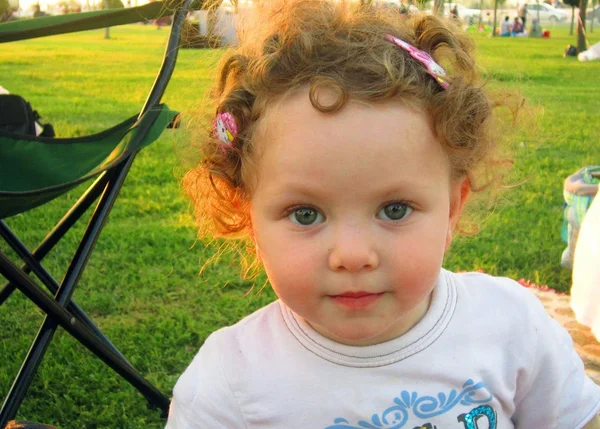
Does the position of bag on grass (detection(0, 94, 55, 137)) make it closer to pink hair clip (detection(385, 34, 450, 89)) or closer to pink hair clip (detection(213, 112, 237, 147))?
pink hair clip (detection(213, 112, 237, 147))

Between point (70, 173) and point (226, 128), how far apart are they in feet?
1.92

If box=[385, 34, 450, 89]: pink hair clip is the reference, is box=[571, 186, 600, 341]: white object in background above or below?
below

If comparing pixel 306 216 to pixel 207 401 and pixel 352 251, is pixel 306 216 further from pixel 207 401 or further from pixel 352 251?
pixel 207 401

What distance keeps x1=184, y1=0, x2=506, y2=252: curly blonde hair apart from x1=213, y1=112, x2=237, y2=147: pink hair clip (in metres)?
0.01

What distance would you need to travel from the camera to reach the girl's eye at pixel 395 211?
4.63 ft

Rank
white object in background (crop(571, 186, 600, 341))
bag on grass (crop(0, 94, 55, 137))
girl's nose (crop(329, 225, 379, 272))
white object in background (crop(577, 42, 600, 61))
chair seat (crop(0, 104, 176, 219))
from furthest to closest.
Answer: white object in background (crop(577, 42, 600, 61)) → white object in background (crop(571, 186, 600, 341)) → bag on grass (crop(0, 94, 55, 137)) → chair seat (crop(0, 104, 176, 219)) → girl's nose (crop(329, 225, 379, 272))

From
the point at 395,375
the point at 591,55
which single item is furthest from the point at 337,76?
the point at 591,55

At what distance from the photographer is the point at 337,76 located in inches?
56.1

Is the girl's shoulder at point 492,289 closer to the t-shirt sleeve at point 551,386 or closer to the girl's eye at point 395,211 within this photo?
the t-shirt sleeve at point 551,386

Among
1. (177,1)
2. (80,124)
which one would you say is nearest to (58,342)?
(177,1)

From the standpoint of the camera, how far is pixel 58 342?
3016 mm

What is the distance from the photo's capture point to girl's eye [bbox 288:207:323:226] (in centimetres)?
142

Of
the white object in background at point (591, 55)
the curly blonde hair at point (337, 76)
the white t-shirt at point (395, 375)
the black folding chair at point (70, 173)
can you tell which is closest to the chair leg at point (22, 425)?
the black folding chair at point (70, 173)

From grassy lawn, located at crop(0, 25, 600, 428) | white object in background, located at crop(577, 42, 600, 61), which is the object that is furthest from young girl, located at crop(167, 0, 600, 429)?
white object in background, located at crop(577, 42, 600, 61)
